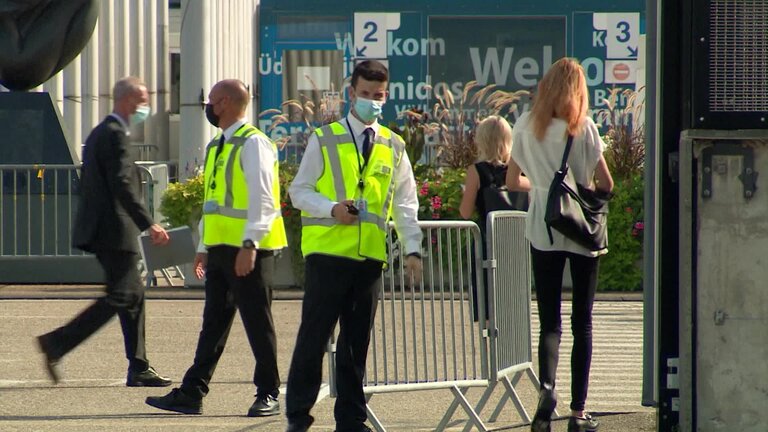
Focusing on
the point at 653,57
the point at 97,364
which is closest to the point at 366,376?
the point at 653,57

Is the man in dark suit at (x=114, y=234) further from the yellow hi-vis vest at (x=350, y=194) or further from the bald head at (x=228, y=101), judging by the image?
the yellow hi-vis vest at (x=350, y=194)

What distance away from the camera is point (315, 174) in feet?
21.2

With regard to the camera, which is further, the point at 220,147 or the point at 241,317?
the point at 220,147

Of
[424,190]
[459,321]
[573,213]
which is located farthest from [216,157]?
[424,190]

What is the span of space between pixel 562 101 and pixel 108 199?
114 inches

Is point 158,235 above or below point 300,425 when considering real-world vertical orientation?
above

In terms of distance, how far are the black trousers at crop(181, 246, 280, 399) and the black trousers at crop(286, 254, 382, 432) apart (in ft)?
3.66

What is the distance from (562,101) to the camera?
22.3 feet

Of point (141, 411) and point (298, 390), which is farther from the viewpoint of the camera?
point (141, 411)

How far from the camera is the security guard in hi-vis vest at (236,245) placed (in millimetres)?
7488

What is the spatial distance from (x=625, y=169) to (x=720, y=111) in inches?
386

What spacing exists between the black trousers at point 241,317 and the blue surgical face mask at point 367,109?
4.78 ft

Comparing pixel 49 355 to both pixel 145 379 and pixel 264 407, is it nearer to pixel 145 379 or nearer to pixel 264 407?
pixel 145 379

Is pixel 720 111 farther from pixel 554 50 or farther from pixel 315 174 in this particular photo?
pixel 554 50
